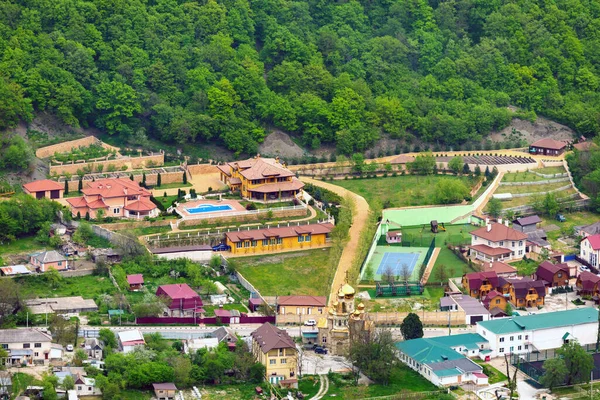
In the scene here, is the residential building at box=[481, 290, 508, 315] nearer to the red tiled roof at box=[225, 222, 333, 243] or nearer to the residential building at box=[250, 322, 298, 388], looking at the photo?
the red tiled roof at box=[225, 222, 333, 243]

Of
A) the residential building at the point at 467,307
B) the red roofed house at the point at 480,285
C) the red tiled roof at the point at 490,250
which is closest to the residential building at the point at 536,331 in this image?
the residential building at the point at 467,307

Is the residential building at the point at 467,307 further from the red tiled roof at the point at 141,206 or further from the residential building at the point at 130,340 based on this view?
the red tiled roof at the point at 141,206

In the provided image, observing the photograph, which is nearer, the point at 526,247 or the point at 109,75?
the point at 526,247

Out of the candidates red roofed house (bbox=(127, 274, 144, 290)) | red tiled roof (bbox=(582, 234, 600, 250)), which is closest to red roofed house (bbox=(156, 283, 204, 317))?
red roofed house (bbox=(127, 274, 144, 290))

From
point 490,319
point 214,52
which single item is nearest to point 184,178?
point 214,52

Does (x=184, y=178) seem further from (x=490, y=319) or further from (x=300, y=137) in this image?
(x=490, y=319)

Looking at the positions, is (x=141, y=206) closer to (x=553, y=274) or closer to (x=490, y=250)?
(x=490, y=250)

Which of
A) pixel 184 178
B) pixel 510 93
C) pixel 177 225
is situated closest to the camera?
pixel 177 225
